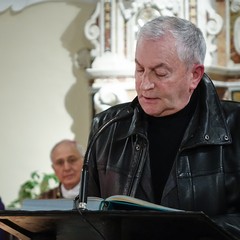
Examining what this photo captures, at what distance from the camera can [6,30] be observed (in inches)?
237

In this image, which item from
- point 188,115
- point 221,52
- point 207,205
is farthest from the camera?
point 221,52

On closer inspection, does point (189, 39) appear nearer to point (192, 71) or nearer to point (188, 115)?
point (192, 71)

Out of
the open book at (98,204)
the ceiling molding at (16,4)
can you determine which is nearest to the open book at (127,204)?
the open book at (98,204)

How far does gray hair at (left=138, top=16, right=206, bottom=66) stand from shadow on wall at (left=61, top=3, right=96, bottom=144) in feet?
11.5

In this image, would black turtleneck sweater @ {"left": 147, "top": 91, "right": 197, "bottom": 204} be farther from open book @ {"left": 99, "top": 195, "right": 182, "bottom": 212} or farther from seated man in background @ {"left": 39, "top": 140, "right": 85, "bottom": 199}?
seated man in background @ {"left": 39, "top": 140, "right": 85, "bottom": 199}

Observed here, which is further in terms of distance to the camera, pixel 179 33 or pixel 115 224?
pixel 179 33

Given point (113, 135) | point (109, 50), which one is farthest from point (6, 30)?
point (113, 135)

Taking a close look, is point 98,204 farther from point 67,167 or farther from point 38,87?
point 38,87

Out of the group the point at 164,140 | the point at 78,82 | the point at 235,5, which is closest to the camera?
the point at 164,140

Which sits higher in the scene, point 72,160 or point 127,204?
point 72,160

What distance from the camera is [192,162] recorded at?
2.37 meters

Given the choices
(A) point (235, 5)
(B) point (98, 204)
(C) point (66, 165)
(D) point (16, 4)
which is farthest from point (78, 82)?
(B) point (98, 204)

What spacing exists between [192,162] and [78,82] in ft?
12.0

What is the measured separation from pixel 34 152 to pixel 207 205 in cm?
378
